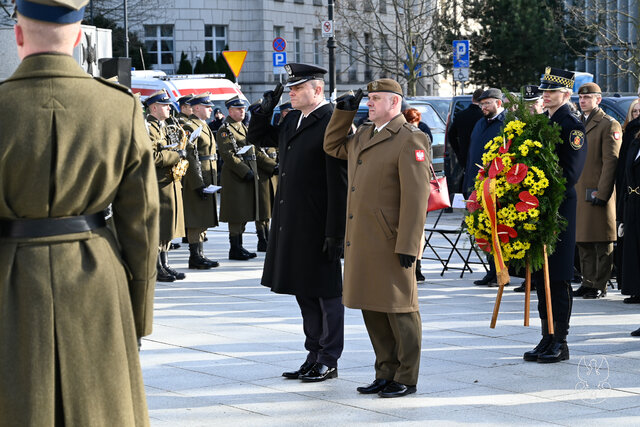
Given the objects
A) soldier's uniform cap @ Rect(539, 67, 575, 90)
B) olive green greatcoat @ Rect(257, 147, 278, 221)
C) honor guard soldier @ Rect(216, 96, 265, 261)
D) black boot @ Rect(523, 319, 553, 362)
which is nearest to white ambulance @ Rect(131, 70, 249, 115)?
olive green greatcoat @ Rect(257, 147, 278, 221)

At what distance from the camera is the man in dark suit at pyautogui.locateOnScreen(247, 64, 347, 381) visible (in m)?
7.77

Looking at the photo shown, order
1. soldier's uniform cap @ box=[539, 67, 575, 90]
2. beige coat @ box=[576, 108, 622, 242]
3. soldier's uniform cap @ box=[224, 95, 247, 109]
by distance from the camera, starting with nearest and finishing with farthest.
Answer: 1. soldier's uniform cap @ box=[539, 67, 575, 90]
2. beige coat @ box=[576, 108, 622, 242]
3. soldier's uniform cap @ box=[224, 95, 247, 109]

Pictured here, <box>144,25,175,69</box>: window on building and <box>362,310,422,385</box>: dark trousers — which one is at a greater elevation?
<box>144,25,175,69</box>: window on building

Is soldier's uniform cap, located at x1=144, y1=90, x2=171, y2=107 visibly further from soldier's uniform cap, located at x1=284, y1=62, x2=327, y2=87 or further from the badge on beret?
the badge on beret

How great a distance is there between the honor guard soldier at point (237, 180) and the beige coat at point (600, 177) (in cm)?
490

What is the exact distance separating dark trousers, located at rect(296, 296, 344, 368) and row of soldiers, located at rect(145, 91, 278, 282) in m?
4.63

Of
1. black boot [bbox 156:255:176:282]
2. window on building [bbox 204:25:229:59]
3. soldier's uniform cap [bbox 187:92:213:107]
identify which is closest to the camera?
black boot [bbox 156:255:176:282]

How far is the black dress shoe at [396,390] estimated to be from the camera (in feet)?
23.8

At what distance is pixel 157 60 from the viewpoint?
2046 inches

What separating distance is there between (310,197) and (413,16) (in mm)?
36779

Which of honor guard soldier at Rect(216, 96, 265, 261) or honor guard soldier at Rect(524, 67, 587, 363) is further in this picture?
honor guard soldier at Rect(216, 96, 265, 261)

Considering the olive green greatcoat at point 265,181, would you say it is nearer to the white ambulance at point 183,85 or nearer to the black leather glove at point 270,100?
the black leather glove at point 270,100

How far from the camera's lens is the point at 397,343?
7.38 meters

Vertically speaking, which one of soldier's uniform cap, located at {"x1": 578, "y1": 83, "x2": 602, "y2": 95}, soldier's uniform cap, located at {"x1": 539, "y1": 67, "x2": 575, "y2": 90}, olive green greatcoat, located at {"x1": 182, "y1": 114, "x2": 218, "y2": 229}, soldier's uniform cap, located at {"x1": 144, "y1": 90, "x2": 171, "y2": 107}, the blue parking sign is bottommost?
olive green greatcoat, located at {"x1": 182, "y1": 114, "x2": 218, "y2": 229}
